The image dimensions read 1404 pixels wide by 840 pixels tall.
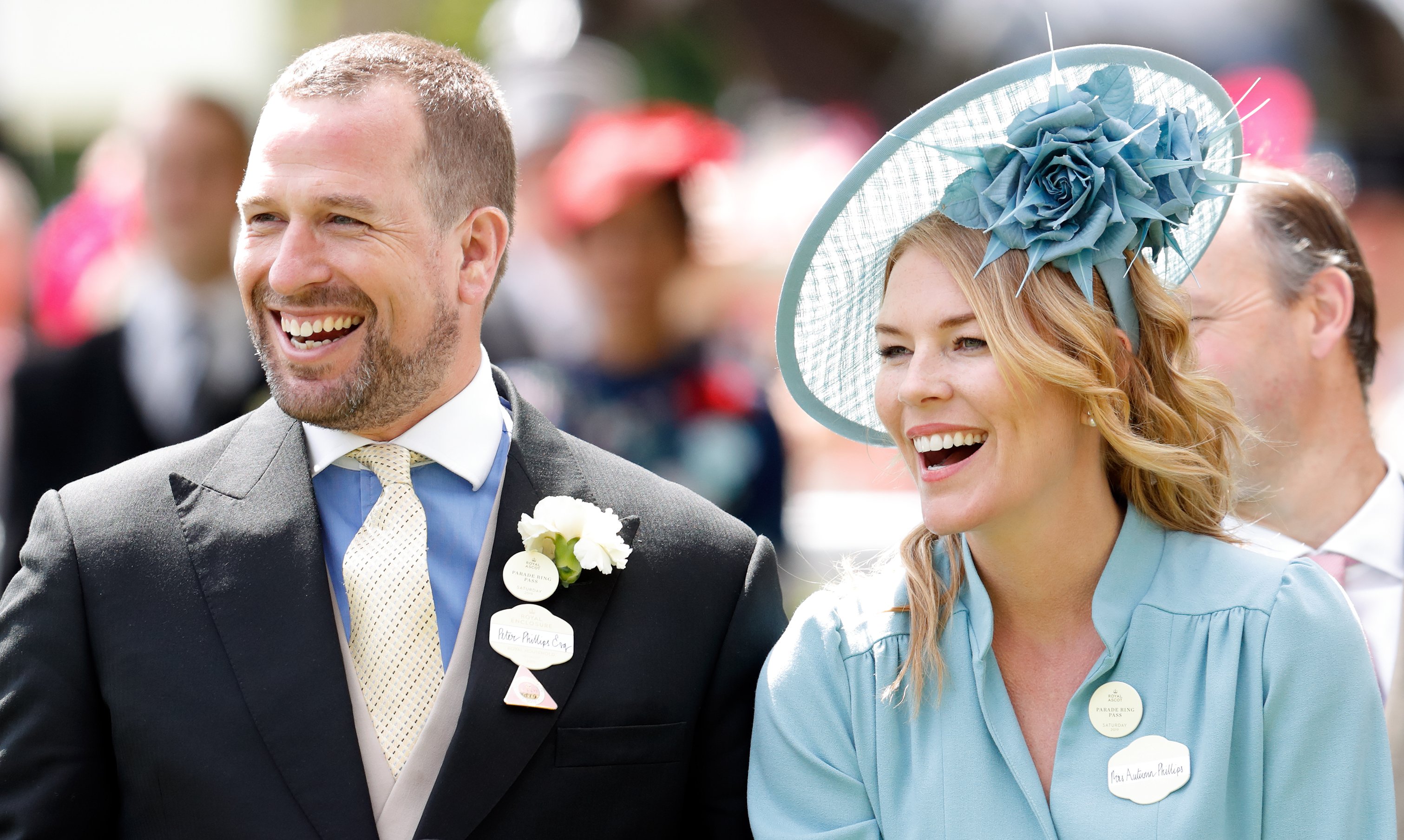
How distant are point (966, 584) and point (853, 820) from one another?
475 mm

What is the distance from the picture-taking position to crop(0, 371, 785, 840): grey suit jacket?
2.32 metres

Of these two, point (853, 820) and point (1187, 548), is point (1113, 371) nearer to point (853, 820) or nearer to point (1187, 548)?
point (1187, 548)

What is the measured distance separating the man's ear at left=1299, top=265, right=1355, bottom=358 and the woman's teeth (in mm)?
1969

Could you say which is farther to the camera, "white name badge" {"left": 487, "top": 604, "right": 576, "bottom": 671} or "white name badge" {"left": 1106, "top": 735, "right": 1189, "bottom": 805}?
"white name badge" {"left": 487, "top": 604, "right": 576, "bottom": 671}

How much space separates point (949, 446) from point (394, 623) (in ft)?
3.19

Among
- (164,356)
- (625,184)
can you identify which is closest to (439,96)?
(625,184)

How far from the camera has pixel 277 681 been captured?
92.9 inches

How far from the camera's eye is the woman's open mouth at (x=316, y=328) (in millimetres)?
2520

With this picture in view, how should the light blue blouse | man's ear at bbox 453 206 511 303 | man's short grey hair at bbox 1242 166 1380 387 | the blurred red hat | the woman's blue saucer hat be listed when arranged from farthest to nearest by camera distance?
1. the blurred red hat
2. man's short grey hair at bbox 1242 166 1380 387
3. man's ear at bbox 453 206 511 303
4. the woman's blue saucer hat
5. the light blue blouse

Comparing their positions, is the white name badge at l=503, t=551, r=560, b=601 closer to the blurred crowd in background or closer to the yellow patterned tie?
the yellow patterned tie

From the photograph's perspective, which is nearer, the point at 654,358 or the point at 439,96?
the point at 439,96

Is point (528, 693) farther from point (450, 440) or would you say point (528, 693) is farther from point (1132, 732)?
point (1132, 732)

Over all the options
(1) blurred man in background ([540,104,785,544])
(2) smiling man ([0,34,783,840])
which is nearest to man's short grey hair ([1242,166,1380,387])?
(2) smiling man ([0,34,783,840])

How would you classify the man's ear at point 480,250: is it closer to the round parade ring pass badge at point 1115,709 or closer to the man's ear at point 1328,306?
the round parade ring pass badge at point 1115,709
